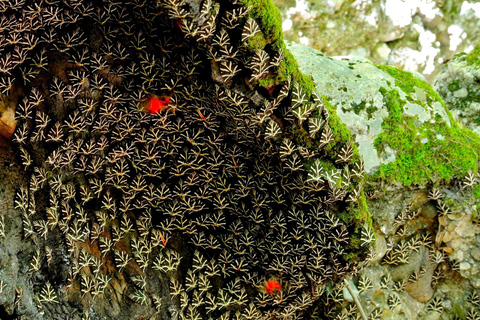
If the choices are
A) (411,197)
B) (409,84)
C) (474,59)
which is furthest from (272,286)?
(474,59)

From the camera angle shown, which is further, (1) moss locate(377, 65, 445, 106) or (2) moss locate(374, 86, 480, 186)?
(1) moss locate(377, 65, 445, 106)

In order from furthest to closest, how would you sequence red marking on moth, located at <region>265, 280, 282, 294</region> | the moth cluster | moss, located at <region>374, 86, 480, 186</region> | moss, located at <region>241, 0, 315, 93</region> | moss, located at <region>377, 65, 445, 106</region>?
1. moss, located at <region>377, 65, 445, 106</region>
2. moss, located at <region>374, 86, 480, 186</region>
3. red marking on moth, located at <region>265, 280, 282, 294</region>
4. the moth cluster
5. moss, located at <region>241, 0, 315, 93</region>

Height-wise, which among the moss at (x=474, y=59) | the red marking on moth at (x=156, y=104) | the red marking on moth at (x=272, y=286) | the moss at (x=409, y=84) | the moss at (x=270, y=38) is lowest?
the red marking on moth at (x=272, y=286)

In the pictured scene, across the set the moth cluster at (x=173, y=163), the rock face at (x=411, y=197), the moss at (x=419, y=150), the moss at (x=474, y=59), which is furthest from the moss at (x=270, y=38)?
the moss at (x=474, y=59)

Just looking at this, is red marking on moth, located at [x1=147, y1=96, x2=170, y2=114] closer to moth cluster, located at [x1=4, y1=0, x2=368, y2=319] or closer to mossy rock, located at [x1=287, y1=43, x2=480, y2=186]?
moth cluster, located at [x1=4, y1=0, x2=368, y2=319]

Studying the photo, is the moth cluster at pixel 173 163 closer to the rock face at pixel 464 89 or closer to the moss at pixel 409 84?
the moss at pixel 409 84

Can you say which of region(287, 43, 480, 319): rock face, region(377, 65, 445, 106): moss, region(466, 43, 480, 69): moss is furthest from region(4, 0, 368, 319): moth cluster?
region(466, 43, 480, 69): moss
